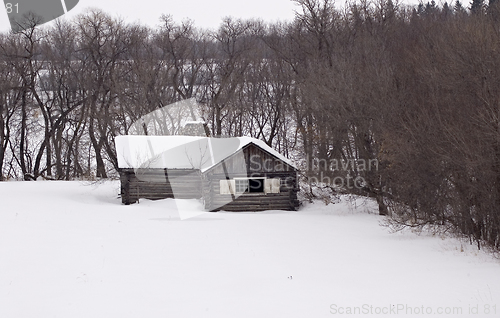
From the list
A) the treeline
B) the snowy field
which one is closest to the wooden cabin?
the treeline

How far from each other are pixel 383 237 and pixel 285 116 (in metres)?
28.1

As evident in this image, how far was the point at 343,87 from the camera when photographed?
2250cm

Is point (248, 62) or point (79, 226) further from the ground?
point (248, 62)

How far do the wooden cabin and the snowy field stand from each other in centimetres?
733

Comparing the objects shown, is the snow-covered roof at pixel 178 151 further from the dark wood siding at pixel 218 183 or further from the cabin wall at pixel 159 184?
the cabin wall at pixel 159 184

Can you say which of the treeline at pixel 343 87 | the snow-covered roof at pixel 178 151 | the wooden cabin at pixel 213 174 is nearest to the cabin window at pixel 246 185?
the wooden cabin at pixel 213 174

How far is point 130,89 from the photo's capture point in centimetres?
3878

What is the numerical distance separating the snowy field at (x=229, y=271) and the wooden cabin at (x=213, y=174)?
733cm

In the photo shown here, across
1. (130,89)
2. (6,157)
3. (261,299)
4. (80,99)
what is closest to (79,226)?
(261,299)

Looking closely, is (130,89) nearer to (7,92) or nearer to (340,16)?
(7,92)

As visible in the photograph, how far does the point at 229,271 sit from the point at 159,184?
16106 mm

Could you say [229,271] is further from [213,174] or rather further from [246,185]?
[246,185]

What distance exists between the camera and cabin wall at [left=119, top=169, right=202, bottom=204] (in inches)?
1019

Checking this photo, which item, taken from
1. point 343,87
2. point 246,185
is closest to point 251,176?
point 246,185
